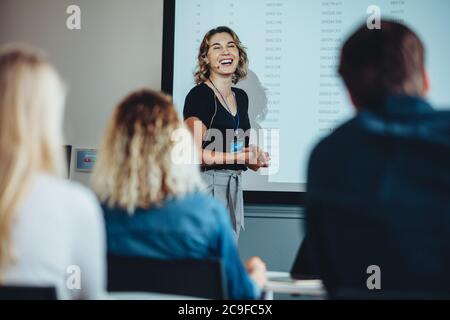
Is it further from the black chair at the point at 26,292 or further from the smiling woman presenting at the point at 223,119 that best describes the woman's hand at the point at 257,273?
the smiling woman presenting at the point at 223,119

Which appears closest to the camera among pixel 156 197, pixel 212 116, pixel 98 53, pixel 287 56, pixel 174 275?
pixel 174 275

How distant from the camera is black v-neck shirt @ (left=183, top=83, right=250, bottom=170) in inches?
130

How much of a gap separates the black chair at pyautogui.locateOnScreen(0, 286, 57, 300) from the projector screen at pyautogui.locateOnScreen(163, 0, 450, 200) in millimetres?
2428

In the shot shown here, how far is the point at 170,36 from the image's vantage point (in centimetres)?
352

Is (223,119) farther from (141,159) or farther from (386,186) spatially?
(386,186)

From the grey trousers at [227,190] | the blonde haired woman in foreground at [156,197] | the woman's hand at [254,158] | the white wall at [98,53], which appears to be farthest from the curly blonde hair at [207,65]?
the blonde haired woman in foreground at [156,197]

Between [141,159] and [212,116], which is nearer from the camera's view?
[141,159]

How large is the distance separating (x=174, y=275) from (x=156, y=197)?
249 mm

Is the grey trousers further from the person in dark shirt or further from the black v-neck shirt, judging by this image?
the person in dark shirt

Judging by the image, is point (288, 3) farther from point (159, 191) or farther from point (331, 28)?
point (159, 191)

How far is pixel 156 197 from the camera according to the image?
59.5 inches

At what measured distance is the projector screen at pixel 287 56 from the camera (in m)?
3.40

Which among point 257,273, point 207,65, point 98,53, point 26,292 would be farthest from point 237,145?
point 26,292

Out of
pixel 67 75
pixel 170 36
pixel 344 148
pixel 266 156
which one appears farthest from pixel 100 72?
pixel 344 148
